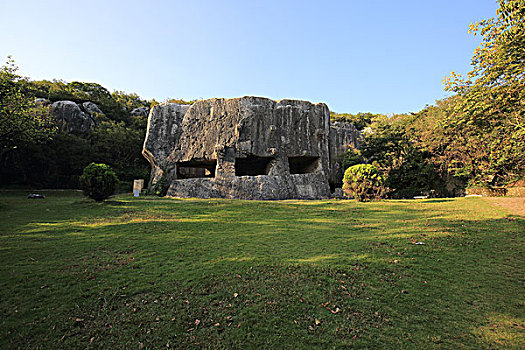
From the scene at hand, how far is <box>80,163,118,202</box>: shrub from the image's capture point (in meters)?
13.2

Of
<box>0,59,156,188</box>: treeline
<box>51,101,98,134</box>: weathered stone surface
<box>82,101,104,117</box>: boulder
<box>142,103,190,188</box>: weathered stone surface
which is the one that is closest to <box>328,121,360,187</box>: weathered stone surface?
<box>142,103,190,188</box>: weathered stone surface

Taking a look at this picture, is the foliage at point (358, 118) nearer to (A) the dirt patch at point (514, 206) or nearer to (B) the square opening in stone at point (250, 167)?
(B) the square opening in stone at point (250, 167)

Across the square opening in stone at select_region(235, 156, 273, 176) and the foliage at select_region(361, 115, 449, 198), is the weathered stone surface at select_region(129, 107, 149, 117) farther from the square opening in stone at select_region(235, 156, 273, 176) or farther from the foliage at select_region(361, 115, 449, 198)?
the foliage at select_region(361, 115, 449, 198)

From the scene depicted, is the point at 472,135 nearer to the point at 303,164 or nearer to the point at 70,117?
the point at 303,164

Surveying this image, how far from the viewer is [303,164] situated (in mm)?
24281

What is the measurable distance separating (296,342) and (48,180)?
30.6 metres

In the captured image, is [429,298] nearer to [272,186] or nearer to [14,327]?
[14,327]

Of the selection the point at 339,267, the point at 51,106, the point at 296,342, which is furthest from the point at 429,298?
the point at 51,106

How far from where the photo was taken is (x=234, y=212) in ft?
38.9

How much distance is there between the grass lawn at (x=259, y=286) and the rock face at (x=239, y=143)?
9970mm

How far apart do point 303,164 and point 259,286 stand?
20259 millimetres

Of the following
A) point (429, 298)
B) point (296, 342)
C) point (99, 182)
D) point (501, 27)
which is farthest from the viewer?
point (99, 182)

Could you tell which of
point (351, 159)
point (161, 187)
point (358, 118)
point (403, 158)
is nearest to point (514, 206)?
point (403, 158)

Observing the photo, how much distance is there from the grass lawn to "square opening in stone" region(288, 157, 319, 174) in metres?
13.1
